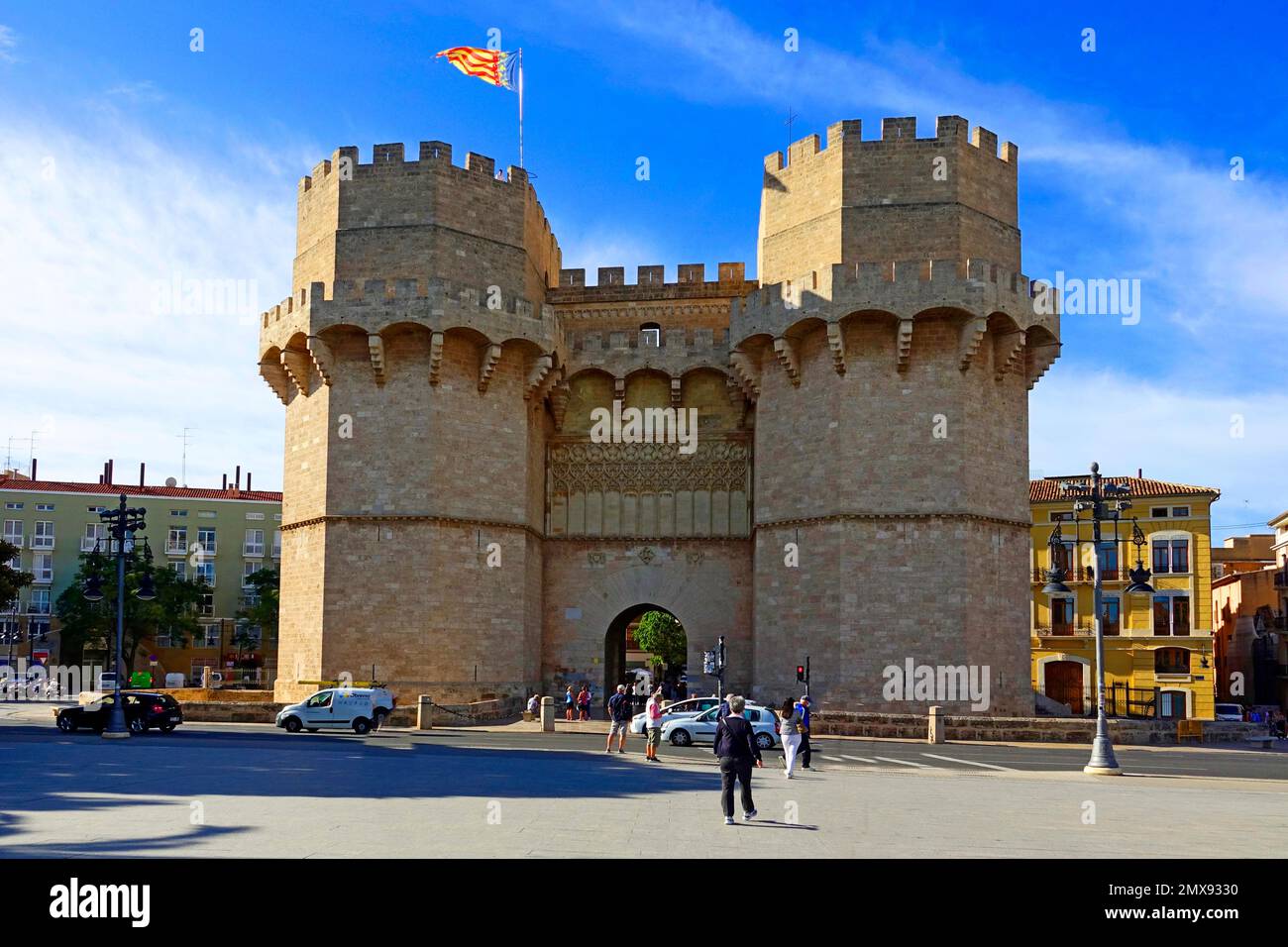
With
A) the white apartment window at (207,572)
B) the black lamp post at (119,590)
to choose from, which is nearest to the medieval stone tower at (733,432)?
the black lamp post at (119,590)

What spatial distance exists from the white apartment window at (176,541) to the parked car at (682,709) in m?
45.9

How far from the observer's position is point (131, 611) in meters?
59.2

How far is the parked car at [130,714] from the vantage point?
92.8 feet

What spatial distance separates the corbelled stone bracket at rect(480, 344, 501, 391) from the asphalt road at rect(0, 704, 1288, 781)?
10.1 m

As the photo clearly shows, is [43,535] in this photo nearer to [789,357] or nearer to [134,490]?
[134,490]

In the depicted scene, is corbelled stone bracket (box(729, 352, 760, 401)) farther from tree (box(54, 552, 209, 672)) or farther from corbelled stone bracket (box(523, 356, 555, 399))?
tree (box(54, 552, 209, 672))

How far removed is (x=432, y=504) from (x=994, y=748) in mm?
16204

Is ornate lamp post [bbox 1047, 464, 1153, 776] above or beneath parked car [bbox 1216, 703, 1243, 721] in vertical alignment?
above

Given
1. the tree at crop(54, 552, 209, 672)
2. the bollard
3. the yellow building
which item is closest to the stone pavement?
the bollard

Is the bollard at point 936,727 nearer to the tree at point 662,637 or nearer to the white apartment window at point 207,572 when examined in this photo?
the tree at point 662,637

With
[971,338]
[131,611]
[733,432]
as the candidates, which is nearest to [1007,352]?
[971,338]

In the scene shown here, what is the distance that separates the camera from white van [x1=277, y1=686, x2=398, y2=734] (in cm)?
2969

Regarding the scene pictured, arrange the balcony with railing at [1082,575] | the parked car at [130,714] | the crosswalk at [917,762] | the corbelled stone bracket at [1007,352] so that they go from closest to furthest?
the crosswalk at [917,762] → the parked car at [130,714] → the corbelled stone bracket at [1007,352] → the balcony with railing at [1082,575]
